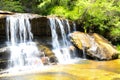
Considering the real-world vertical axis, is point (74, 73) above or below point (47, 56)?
below

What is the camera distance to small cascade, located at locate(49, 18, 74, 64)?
14.9 m

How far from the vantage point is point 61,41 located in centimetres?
1653

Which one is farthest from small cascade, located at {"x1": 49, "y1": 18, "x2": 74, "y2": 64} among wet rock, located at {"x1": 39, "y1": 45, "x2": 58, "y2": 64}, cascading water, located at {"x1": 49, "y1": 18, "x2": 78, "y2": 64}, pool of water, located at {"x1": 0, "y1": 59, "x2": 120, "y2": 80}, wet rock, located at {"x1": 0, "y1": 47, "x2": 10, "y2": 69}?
wet rock, located at {"x1": 0, "y1": 47, "x2": 10, "y2": 69}

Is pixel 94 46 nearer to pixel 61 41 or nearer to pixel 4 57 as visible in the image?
pixel 61 41

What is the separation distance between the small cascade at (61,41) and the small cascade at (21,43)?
1.45 meters

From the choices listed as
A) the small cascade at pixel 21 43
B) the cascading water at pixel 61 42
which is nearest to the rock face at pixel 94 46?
the cascading water at pixel 61 42

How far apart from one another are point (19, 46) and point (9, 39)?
105 cm

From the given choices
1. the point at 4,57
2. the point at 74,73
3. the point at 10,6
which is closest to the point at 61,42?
the point at 4,57

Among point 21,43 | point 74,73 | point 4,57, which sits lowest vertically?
point 74,73

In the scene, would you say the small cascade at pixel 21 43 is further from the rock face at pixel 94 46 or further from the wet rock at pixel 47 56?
the rock face at pixel 94 46

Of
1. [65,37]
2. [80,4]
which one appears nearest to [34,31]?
[65,37]

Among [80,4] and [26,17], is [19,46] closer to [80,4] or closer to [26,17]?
[26,17]

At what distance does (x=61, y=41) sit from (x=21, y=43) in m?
2.72

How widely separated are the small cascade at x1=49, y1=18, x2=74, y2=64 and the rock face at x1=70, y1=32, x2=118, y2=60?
0.65 m
